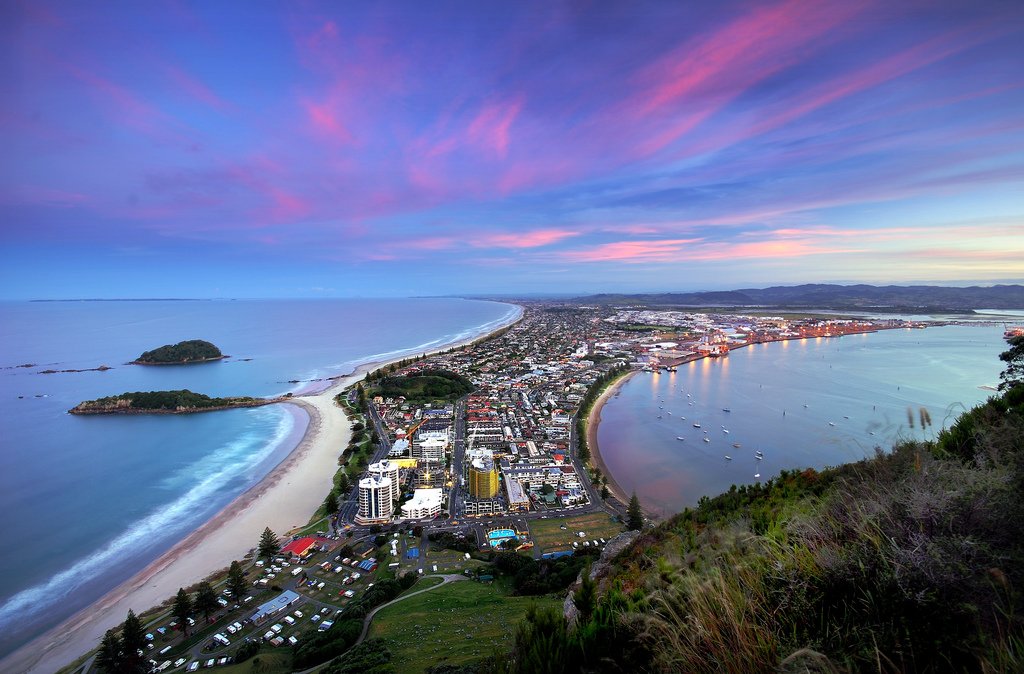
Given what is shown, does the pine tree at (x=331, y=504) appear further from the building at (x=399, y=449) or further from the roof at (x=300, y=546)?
the building at (x=399, y=449)

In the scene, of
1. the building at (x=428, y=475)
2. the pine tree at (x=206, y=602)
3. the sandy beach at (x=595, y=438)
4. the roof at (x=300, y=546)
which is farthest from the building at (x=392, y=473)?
the sandy beach at (x=595, y=438)

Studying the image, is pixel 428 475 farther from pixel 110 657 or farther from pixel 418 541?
pixel 110 657

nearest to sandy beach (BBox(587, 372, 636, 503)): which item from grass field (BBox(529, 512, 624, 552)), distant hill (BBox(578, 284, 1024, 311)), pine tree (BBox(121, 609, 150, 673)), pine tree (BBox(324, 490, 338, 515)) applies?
grass field (BBox(529, 512, 624, 552))

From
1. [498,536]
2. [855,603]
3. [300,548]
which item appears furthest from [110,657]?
[855,603]

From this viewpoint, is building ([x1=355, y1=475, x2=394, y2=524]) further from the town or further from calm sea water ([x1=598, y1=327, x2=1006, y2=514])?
calm sea water ([x1=598, y1=327, x2=1006, y2=514])

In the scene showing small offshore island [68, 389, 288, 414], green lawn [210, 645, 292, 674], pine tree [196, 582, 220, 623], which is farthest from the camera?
small offshore island [68, 389, 288, 414]

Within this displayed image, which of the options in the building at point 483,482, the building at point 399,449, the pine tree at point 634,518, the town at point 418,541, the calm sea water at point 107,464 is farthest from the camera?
the building at point 399,449

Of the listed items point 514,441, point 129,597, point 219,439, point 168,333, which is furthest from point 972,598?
point 168,333
